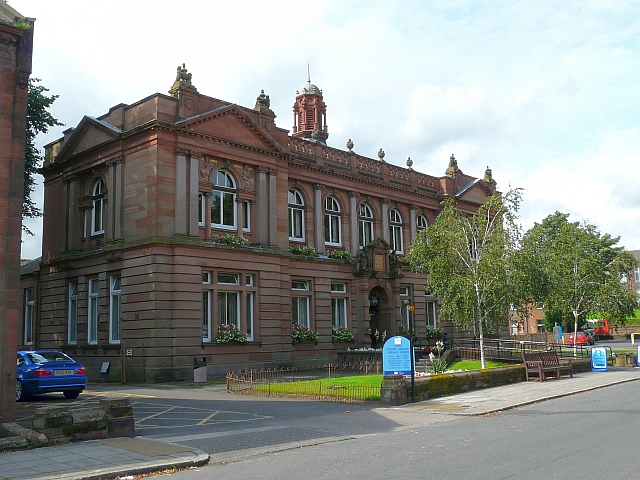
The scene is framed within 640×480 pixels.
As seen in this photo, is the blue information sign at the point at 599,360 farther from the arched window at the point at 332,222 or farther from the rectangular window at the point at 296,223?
the rectangular window at the point at 296,223

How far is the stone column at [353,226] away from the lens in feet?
122

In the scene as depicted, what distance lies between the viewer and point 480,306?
2731cm

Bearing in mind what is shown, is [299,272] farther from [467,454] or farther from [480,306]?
[467,454]

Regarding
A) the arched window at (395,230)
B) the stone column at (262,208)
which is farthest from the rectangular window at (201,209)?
the arched window at (395,230)

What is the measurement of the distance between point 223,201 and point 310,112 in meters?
19.0

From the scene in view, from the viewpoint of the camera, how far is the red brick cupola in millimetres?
47188

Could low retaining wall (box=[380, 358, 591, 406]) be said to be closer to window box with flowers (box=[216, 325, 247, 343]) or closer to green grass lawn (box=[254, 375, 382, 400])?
green grass lawn (box=[254, 375, 382, 400])

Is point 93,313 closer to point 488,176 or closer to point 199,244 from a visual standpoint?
point 199,244

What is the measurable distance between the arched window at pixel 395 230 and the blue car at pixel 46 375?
23934mm

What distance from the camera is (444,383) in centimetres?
1992

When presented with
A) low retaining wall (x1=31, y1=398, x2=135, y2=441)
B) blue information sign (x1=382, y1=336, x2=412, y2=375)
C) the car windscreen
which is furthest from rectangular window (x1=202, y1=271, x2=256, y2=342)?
low retaining wall (x1=31, y1=398, x2=135, y2=441)

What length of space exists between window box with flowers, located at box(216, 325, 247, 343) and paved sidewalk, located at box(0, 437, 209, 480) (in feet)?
54.3

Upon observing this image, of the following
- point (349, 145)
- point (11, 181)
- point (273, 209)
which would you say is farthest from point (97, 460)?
point (349, 145)

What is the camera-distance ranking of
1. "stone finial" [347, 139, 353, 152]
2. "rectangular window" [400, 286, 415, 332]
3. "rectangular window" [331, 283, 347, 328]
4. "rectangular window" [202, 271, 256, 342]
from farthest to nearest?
"rectangular window" [400, 286, 415, 332], "stone finial" [347, 139, 353, 152], "rectangular window" [331, 283, 347, 328], "rectangular window" [202, 271, 256, 342]
